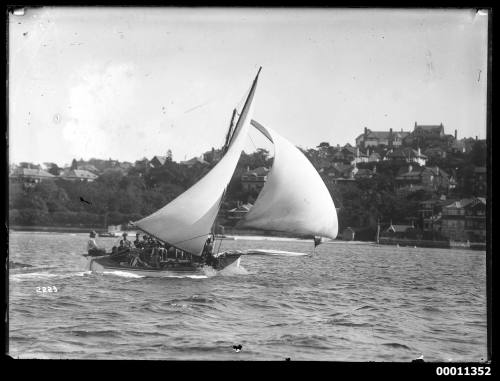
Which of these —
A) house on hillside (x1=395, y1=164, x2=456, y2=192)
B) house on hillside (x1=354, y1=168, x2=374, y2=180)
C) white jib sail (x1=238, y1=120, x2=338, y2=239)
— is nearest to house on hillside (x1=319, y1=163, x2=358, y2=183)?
house on hillside (x1=354, y1=168, x2=374, y2=180)

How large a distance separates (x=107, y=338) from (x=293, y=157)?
4521 mm

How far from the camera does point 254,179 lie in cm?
1481

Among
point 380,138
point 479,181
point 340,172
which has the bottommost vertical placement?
point 479,181

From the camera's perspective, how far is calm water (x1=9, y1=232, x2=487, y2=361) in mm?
9820

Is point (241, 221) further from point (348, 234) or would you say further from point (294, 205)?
point (348, 234)

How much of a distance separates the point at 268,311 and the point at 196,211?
3.86m

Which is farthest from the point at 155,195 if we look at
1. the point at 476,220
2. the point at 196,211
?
the point at 476,220

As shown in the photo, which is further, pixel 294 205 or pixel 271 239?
pixel 271 239

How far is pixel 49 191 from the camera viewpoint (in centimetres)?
1236

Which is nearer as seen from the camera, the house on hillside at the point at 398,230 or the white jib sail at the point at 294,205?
the house on hillside at the point at 398,230

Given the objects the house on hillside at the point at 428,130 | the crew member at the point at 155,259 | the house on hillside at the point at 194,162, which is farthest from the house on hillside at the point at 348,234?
the crew member at the point at 155,259

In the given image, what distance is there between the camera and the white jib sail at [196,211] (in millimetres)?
13789

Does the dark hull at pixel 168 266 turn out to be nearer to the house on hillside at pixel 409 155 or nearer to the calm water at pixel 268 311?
the calm water at pixel 268 311

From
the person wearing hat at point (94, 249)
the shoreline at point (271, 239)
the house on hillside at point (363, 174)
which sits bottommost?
the person wearing hat at point (94, 249)
